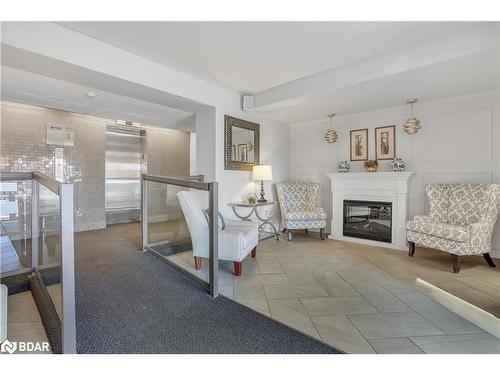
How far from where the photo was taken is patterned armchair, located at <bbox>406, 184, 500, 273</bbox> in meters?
2.97

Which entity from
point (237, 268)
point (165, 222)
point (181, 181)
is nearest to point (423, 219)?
point (237, 268)

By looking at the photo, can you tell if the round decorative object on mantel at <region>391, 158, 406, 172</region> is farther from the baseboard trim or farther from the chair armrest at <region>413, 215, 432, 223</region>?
the baseboard trim

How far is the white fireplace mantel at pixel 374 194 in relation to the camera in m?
3.97

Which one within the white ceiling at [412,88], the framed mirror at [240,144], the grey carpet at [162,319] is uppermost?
the white ceiling at [412,88]

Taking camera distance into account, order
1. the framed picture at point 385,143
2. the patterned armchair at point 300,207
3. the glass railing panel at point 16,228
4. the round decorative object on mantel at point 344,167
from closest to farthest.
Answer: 1. the glass railing panel at point 16,228
2. the framed picture at point 385,143
3. the patterned armchair at point 300,207
4. the round decorative object on mantel at point 344,167

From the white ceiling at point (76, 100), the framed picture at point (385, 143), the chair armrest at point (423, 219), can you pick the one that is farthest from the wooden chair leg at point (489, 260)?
the white ceiling at point (76, 100)

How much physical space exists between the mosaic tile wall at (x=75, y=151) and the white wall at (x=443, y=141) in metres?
4.68

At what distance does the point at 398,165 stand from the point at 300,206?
179 centimetres

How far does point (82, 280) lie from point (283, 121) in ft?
13.9

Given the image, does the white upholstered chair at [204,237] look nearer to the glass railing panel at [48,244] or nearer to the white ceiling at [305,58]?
the glass railing panel at [48,244]

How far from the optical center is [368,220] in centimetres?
444

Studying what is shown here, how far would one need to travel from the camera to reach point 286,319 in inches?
76.4

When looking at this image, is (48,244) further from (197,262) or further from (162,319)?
(197,262)
